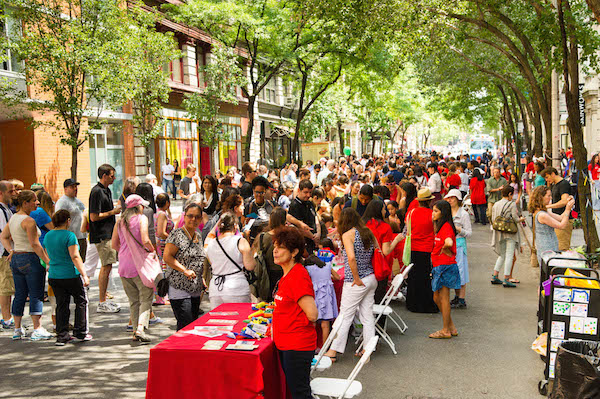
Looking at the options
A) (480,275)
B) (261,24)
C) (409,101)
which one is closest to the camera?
(480,275)

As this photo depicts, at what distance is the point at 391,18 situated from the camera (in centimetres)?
1605

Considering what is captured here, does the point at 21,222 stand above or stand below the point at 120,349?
above

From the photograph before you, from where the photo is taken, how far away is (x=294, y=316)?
4832 millimetres

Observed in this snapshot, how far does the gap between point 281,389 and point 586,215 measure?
7257mm

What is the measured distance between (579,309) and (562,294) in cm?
20

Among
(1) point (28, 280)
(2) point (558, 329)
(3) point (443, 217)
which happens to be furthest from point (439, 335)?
(1) point (28, 280)

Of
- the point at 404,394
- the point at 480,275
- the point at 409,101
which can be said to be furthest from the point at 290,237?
the point at 409,101

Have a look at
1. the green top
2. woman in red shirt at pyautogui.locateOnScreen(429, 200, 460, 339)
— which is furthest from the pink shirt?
the green top

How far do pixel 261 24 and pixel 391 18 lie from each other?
29.6ft

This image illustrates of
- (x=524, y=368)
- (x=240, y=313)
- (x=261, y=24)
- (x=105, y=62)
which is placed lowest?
(x=524, y=368)

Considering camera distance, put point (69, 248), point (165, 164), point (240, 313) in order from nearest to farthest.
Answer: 1. point (240, 313)
2. point (69, 248)
3. point (165, 164)

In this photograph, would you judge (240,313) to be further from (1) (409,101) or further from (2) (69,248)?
(1) (409,101)

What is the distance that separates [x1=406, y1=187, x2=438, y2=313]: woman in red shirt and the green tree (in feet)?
31.3

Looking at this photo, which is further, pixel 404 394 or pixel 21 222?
pixel 21 222
